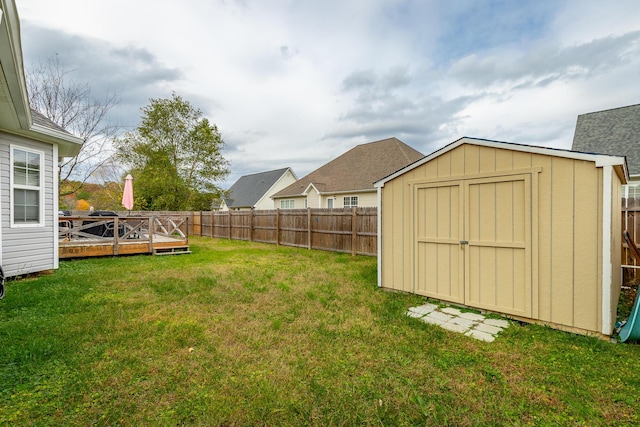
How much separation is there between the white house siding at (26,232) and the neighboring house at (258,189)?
21.0 meters

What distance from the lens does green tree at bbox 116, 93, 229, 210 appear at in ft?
73.8

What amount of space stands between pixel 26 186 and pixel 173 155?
19175mm

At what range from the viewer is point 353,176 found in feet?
58.9

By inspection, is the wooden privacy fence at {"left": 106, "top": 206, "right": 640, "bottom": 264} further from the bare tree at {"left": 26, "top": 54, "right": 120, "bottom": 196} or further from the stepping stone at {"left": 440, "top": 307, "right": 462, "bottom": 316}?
the bare tree at {"left": 26, "top": 54, "right": 120, "bottom": 196}

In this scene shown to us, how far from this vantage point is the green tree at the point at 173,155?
22500 mm

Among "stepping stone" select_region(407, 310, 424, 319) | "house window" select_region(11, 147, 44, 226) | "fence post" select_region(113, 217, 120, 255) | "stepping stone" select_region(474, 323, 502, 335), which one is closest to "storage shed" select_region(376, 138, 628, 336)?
"stepping stone" select_region(474, 323, 502, 335)

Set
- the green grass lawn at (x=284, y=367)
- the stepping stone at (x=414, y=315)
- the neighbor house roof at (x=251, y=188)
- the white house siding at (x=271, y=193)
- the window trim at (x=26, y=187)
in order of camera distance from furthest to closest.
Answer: the neighbor house roof at (x=251, y=188), the white house siding at (x=271, y=193), the window trim at (x=26, y=187), the stepping stone at (x=414, y=315), the green grass lawn at (x=284, y=367)

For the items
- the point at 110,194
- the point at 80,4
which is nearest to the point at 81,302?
the point at 80,4

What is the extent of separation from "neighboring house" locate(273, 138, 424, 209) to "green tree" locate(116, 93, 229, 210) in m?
8.69

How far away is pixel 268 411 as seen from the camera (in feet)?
6.74

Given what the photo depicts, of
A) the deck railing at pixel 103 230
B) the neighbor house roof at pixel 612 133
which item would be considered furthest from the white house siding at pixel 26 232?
the neighbor house roof at pixel 612 133

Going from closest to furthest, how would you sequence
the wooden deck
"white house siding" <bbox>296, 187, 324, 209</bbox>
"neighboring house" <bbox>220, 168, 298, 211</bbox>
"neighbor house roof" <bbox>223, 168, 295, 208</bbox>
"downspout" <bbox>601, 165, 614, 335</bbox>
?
"downspout" <bbox>601, 165, 614, 335</bbox> < the wooden deck < "white house siding" <bbox>296, 187, 324, 209</bbox> < "neighboring house" <bbox>220, 168, 298, 211</bbox> < "neighbor house roof" <bbox>223, 168, 295, 208</bbox>

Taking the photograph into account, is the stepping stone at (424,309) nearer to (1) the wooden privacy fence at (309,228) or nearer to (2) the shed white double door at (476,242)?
(2) the shed white double door at (476,242)

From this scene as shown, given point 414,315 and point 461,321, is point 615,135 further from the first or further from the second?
point 414,315
